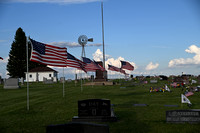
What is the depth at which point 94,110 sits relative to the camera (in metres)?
10.8

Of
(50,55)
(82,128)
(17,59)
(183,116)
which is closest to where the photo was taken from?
(82,128)

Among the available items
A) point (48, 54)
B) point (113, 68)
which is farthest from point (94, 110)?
point (113, 68)

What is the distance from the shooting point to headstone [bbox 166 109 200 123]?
32.2ft

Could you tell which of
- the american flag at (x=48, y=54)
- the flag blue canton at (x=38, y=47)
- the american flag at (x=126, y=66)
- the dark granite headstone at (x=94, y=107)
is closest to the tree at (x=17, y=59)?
the american flag at (x=126, y=66)

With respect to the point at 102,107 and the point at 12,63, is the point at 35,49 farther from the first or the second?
the point at 12,63

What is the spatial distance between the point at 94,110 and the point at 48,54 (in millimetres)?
7716

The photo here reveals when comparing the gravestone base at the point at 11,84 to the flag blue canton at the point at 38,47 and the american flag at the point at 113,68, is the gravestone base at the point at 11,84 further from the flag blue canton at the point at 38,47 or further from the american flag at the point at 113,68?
the flag blue canton at the point at 38,47

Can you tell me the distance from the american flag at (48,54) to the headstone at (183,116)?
359 inches

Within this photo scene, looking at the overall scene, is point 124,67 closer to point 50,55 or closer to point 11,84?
point 11,84

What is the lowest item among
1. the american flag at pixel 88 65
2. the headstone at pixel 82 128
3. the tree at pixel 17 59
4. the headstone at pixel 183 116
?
the headstone at pixel 183 116

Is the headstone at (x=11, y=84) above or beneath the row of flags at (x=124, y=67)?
beneath

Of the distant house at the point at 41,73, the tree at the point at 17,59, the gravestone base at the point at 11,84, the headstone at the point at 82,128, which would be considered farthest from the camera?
the distant house at the point at 41,73

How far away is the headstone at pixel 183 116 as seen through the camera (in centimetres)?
980

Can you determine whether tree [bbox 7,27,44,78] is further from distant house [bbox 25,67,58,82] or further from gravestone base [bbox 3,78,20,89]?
gravestone base [bbox 3,78,20,89]
